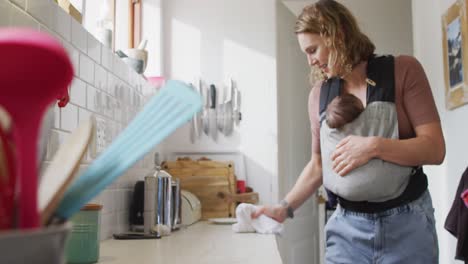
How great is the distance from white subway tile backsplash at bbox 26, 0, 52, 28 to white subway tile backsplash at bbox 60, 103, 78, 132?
0.23 meters

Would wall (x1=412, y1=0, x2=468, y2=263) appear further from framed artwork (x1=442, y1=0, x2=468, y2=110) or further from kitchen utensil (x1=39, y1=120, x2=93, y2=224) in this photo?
kitchen utensil (x1=39, y1=120, x2=93, y2=224)

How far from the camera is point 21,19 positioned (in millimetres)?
998

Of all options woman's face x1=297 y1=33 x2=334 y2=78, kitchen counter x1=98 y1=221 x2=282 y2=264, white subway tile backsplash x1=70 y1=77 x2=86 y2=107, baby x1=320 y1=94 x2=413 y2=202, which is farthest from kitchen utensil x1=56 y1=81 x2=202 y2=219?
woman's face x1=297 y1=33 x2=334 y2=78

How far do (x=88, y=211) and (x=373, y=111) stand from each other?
2.78 feet

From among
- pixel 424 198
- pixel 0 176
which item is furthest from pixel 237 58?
pixel 0 176

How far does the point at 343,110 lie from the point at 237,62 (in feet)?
4.75

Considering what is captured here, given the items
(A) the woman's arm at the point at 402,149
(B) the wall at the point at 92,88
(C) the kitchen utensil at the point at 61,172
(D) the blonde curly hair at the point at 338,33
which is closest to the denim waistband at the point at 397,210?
(A) the woman's arm at the point at 402,149

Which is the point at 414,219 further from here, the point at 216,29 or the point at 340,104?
the point at 216,29

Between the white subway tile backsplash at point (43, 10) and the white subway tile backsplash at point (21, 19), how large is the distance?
0.02 meters

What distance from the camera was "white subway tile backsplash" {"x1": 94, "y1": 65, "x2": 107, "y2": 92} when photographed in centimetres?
156

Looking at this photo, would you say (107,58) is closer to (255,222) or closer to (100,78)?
(100,78)

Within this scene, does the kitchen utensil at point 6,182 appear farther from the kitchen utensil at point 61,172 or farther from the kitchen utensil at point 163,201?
the kitchen utensil at point 163,201

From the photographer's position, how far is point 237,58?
9.37 feet

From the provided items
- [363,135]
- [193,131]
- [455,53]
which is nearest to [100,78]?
[363,135]
